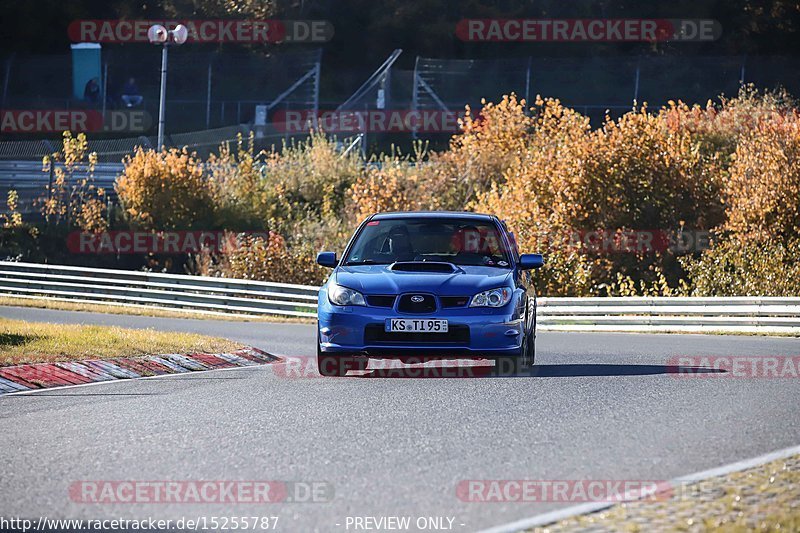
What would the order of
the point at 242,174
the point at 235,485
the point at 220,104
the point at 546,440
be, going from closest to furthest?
the point at 235,485 → the point at 546,440 → the point at 242,174 → the point at 220,104

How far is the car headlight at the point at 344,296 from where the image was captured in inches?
515

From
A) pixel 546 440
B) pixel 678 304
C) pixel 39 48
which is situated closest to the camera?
pixel 546 440

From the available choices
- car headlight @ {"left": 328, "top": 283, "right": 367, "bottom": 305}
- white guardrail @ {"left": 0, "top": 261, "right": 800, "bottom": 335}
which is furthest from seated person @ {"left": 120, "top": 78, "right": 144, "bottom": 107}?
car headlight @ {"left": 328, "top": 283, "right": 367, "bottom": 305}

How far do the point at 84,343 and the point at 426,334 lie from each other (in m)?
5.10

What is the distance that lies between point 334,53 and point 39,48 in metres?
13.7

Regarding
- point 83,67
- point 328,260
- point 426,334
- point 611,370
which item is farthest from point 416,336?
point 83,67

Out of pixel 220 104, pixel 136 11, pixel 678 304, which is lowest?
pixel 678 304

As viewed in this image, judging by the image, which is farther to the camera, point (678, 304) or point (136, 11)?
point (136, 11)

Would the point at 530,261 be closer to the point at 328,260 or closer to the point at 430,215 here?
the point at 430,215

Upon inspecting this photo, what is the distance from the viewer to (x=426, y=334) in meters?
12.9

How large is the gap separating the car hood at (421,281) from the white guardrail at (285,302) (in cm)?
1265

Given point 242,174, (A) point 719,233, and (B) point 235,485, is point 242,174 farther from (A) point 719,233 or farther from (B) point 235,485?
(B) point 235,485

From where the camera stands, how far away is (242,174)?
48438 millimetres

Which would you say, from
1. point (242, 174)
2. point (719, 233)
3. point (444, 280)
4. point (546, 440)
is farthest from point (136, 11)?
point (546, 440)
